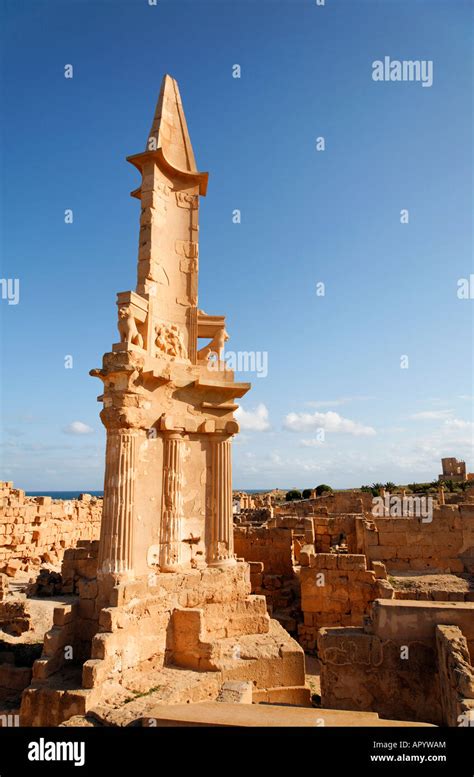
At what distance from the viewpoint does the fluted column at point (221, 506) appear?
838 cm

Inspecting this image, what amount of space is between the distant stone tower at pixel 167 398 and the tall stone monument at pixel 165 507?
0.07 feet

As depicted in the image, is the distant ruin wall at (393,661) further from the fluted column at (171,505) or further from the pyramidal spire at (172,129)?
the pyramidal spire at (172,129)

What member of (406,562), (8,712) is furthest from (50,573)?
(406,562)

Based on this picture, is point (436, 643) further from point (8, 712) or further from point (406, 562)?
point (406, 562)

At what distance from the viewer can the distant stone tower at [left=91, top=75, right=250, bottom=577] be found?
723 cm

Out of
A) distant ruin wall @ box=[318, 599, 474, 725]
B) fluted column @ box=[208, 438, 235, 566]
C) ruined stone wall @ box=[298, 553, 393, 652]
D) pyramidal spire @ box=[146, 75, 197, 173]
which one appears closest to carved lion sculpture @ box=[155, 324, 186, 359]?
fluted column @ box=[208, 438, 235, 566]

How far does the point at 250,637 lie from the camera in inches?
306

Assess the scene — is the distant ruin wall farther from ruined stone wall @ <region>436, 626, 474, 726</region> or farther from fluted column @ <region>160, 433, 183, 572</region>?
fluted column @ <region>160, 433, 183, 572</region>

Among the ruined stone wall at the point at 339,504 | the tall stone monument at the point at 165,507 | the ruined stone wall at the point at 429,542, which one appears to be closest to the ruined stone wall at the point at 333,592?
the tall stone monument at the point at 165,507

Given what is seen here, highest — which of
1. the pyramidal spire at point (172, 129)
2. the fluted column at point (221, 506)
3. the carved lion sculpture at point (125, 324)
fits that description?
the pyramidal spire at point (172, 129)

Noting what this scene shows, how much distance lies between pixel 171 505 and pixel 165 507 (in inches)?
3.9

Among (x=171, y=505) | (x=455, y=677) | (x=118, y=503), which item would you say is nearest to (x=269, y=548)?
(x=171, y=505)

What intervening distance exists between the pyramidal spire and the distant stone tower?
24 mm
